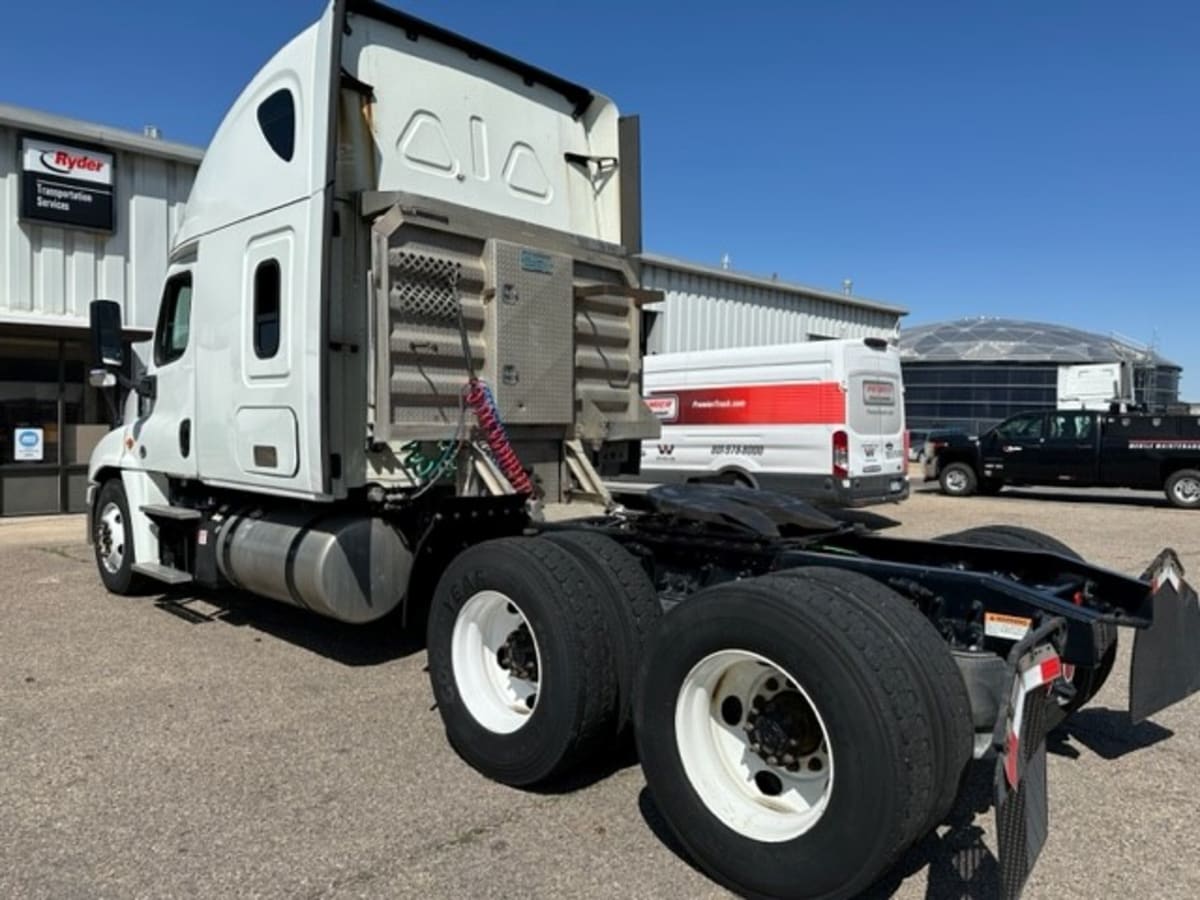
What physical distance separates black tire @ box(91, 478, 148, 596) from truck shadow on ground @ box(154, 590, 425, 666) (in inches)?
11.5

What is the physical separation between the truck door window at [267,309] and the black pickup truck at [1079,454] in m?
17.1

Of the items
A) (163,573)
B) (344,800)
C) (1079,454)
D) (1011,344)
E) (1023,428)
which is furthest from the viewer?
(1011,344)

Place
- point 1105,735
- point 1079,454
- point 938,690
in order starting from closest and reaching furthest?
1. point 938,690
2. point 1105,735
3. point 1079,454

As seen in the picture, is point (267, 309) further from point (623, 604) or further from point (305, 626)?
point (623, 604)

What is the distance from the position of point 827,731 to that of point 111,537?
6.82 meters

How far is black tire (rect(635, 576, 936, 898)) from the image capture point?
103 inches

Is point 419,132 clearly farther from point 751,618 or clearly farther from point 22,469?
point 22,469

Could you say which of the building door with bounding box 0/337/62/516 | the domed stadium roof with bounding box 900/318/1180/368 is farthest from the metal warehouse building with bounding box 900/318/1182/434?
the building door with bounding box 0/337/62/516

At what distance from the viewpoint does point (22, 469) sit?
12766 mm

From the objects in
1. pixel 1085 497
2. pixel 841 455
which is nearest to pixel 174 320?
pixel 841 455

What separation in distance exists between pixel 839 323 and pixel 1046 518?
1123cm

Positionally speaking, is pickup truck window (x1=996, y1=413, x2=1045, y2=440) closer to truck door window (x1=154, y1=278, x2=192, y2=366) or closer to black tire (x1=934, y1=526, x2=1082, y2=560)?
black tire (x1=934, y1=526, x2=1082, y2=560)

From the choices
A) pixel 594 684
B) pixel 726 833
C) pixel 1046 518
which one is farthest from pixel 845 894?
pixel 1046 518

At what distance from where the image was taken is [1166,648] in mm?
3488
